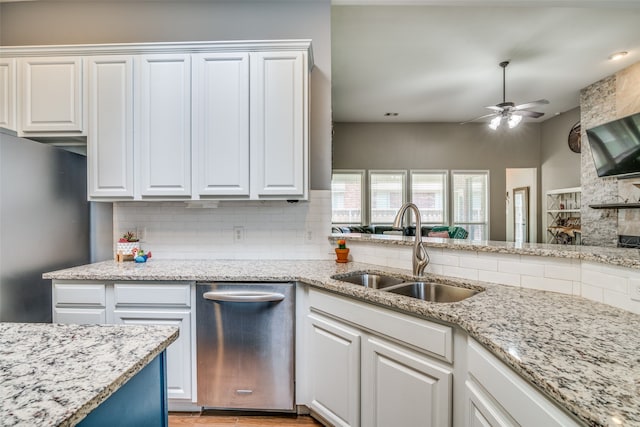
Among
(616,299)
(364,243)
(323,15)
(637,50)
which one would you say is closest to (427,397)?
(616,299)

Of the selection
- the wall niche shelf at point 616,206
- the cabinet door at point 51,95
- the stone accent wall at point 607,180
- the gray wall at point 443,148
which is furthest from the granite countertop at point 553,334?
the gray wall at point 443,148

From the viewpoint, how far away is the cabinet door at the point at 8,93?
7.11 ft

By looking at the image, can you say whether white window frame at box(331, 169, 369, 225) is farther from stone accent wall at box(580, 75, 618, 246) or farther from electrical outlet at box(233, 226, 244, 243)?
electrical outlet at box(233, 226, 244, 243)

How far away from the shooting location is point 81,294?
6.18 ft

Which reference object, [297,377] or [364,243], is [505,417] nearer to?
[297,377]

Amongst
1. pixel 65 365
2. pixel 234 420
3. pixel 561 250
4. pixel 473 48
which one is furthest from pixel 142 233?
pixel 473 48

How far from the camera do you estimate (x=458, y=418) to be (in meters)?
1.11

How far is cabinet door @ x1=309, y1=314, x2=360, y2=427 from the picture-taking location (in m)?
1.49

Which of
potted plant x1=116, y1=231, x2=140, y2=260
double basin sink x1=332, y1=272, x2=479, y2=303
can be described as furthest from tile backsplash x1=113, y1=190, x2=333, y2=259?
double basin sink x1=332, y1=272, x2=479, y2=303

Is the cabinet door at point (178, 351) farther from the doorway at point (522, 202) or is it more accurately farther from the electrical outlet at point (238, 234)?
the doorway at point (522, 202)

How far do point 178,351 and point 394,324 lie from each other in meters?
1.33

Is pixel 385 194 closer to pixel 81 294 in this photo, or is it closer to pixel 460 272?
pixel 460 272

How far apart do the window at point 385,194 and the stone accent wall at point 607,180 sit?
2990mm

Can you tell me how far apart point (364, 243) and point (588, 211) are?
15.3 feet
